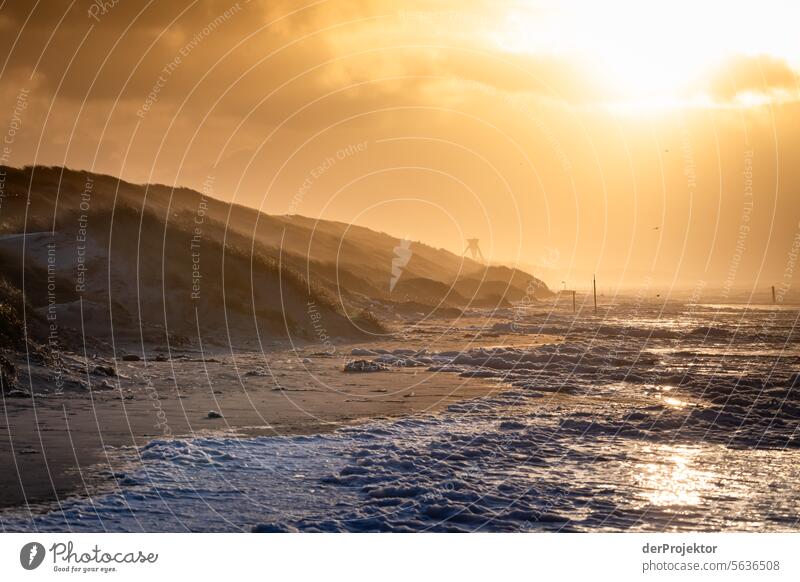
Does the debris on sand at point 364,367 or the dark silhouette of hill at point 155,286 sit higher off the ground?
the dark silhouette of hill at point 155,286

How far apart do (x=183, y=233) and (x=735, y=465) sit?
144ft

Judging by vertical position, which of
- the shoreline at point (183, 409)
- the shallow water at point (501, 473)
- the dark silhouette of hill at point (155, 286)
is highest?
the dark silhouette of hill at point (155, 286)

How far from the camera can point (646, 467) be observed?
1728 centimetres

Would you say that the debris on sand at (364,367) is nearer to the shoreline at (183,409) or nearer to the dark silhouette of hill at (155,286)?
the shoreline at (183,409)

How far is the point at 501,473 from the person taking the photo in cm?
1673

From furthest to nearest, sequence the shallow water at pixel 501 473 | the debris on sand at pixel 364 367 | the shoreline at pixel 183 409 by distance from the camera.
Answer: the debris on sand at pixel 364 367 → the shoreline at pixel 183 409 → the shallow water at pixel 501 473

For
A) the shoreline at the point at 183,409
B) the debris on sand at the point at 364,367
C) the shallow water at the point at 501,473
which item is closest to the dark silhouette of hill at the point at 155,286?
the shoreline at the point at 183,409

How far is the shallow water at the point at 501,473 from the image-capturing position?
13.6 meters

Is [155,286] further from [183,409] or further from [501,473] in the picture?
[501,473]

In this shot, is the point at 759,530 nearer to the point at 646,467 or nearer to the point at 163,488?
the point at 646,467

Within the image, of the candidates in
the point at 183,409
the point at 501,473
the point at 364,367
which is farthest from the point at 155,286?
the point at 501,473

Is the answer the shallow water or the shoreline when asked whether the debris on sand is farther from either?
the shallow water

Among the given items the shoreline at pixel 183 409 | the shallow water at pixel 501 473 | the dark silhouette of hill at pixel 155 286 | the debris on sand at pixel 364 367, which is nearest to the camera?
the shallow water at pixel 501 473
